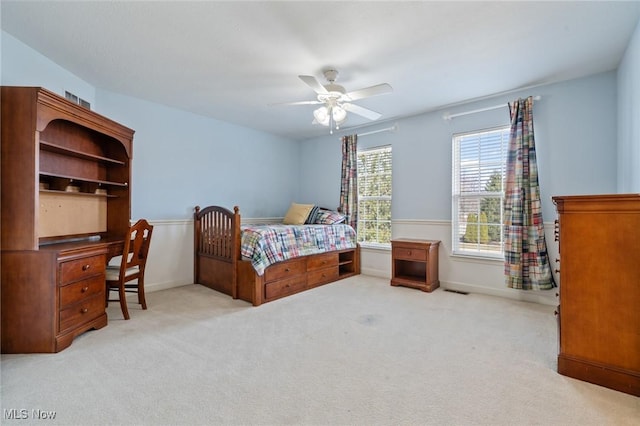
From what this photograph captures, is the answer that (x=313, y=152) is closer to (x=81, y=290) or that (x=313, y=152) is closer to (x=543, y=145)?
(x=543, y=145)

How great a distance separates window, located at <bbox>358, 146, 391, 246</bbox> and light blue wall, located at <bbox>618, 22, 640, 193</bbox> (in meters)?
2.51

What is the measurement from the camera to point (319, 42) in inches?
92.2

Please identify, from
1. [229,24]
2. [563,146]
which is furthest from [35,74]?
[563,146]

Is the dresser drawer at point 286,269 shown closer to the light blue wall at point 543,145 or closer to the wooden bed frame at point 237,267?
the wooden bed frame at point 237,267

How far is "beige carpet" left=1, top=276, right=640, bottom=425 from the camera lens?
146 cm

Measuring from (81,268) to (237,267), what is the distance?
1439 millimetres

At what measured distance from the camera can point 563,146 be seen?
10.3 ft

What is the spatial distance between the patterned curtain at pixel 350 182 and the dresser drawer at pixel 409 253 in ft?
2.89

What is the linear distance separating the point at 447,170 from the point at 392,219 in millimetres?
1054

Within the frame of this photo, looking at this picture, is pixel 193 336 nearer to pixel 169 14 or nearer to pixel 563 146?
pixel 169 14

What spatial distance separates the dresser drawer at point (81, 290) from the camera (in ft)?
7.17

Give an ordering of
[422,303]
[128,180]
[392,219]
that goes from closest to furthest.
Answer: [128,180] < [422,303] < [392,219]

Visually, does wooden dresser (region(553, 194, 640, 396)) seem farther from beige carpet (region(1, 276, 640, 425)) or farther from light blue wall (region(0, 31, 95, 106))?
light blue wall (region(0, 31, 95, 106))

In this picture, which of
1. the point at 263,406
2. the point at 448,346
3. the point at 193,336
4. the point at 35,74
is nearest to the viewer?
the point at 263,406
